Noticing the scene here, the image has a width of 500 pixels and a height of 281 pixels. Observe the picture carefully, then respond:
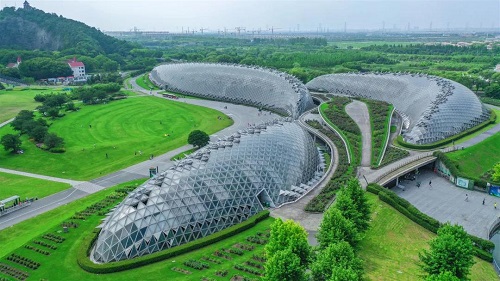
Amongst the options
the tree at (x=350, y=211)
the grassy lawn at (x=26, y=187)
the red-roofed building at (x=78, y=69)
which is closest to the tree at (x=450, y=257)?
the tree at (x=350, y=211)

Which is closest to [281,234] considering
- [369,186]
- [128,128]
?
[369,186]

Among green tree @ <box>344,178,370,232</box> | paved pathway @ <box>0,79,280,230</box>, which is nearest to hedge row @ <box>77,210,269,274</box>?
green tree @ <box>344,178,370,232</box>

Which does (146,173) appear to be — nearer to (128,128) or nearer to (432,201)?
(128,128)

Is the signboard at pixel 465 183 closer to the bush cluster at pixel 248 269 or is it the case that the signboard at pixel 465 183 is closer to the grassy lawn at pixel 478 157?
the grassy lawn at pixel 478 157

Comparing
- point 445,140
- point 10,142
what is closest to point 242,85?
point 445,140

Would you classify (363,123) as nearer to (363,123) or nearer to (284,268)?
(363,123)

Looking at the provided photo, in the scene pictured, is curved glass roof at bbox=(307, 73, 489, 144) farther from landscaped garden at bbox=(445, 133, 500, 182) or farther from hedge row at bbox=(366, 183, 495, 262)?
hedge row at bbox=(366, 183, 495, 262)
